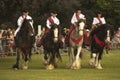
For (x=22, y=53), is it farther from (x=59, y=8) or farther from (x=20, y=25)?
(x=59, y=8)

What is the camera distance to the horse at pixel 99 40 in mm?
26875

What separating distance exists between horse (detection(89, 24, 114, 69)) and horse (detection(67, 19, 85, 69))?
38.9 inches

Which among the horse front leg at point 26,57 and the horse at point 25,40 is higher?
the horse at point 25,40

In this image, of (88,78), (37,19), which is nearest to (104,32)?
(88,78)

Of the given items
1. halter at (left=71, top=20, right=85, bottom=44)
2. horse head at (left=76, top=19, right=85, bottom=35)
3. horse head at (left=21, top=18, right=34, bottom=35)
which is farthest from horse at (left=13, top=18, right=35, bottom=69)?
horse head at (left=76, top=19, right=85, bottom=35)

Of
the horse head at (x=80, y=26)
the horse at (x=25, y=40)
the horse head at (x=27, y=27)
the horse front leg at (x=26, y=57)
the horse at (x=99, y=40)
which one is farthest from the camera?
the horse at (x=99, y=40)

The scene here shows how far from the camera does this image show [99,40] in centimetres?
2711

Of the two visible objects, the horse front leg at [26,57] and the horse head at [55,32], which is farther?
the horse front leg at [26,57]

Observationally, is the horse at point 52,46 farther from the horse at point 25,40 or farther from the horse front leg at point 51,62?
the horse at point 25,40

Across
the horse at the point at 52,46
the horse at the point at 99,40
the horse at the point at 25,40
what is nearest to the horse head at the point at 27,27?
the horse at the point at 25,40

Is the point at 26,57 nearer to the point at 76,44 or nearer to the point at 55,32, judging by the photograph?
the point at 55,32

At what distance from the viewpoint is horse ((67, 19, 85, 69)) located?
2580cm

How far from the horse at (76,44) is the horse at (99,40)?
99cm

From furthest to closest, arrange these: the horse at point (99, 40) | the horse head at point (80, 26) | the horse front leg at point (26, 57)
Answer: the horse at point (99, 40) → the horse front leg at point (26, 57) → the horse head at point (80, 26)
